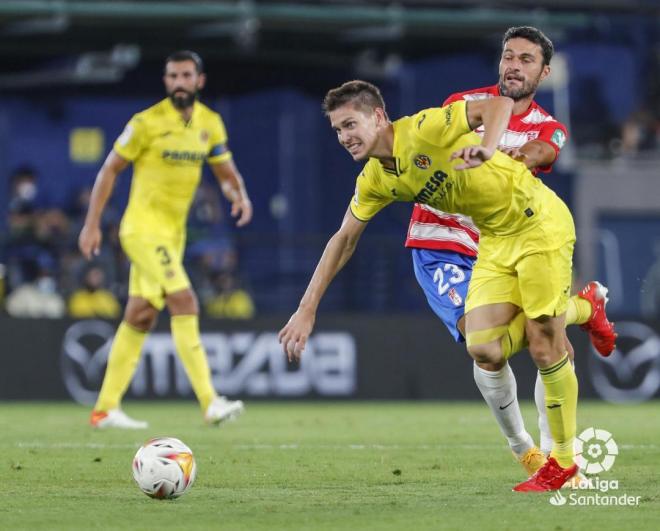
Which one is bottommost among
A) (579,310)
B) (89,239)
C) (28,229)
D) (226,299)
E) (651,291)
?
(651,291)

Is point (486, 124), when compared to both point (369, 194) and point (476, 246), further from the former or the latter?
point (476, 246)

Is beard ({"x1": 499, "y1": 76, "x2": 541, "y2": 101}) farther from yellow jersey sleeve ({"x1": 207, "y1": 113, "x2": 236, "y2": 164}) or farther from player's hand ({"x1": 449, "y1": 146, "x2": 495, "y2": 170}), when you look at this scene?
yellow jersey sleeve ({"x1": 207, "y1": 113, "x2": 236, "y2": 164})

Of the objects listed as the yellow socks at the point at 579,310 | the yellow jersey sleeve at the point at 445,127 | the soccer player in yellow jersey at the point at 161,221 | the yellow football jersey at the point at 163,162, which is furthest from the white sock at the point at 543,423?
the yellow football jersey at the point at 163,162

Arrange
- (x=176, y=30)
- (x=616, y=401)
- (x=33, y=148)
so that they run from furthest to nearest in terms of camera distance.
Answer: (x=33, y=148), (x=176, y=30), (x=616, y=401)

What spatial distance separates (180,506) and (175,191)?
5.55m

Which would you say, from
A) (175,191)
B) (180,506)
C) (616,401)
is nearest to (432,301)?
(180,506)

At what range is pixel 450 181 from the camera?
7.45m

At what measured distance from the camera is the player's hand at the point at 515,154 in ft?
25.7

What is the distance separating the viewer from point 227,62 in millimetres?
23312

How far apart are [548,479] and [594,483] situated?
39 centimetres

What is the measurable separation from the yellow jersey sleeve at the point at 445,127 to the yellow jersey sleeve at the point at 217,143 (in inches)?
204

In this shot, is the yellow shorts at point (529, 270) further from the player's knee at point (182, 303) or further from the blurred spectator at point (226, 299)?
the blurred spectator at point (226, 299)

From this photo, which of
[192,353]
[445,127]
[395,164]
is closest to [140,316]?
[192,353]

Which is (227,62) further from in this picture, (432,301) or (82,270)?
(432,301)
